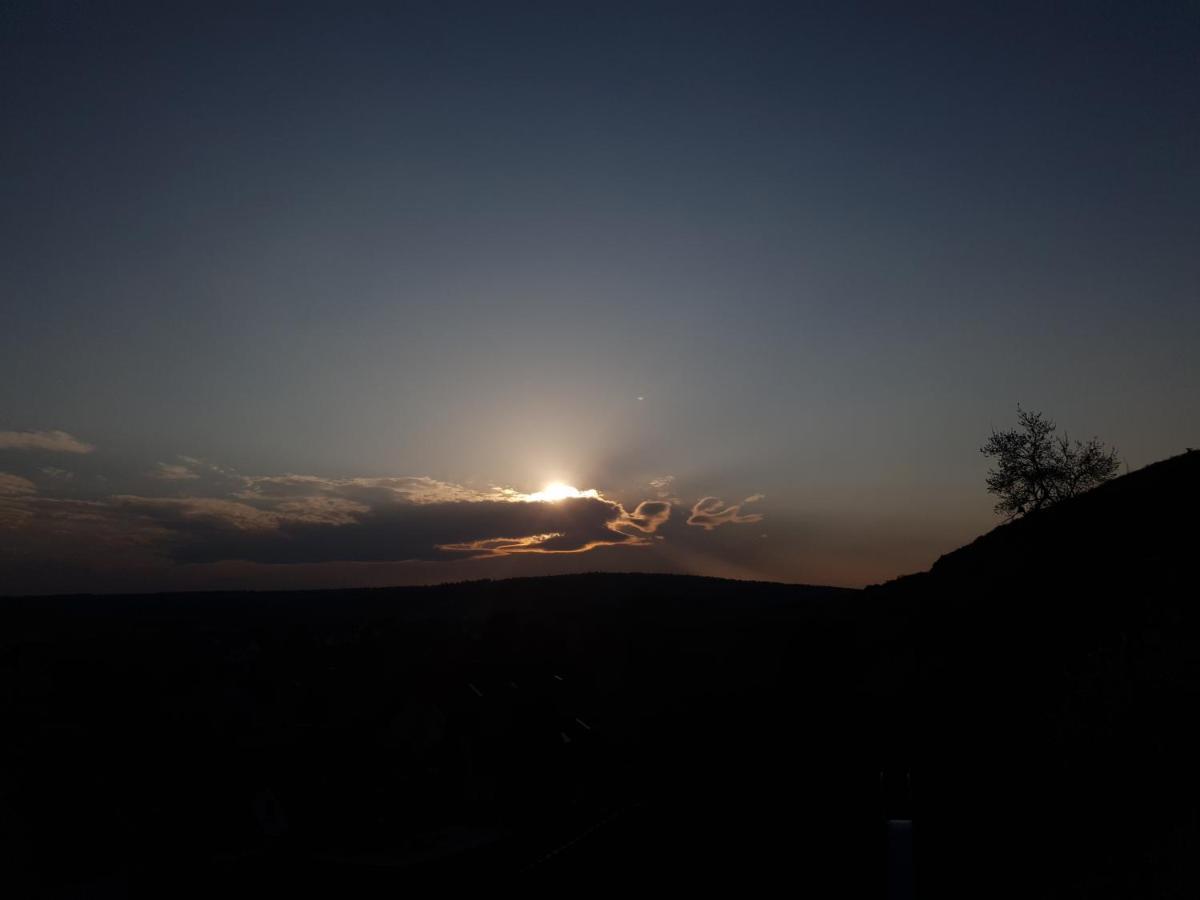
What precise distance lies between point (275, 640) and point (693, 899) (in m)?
119

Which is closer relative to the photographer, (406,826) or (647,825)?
(647,825)

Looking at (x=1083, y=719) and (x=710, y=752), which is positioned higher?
(x=1083, y=719)

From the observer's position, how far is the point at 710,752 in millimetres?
49156

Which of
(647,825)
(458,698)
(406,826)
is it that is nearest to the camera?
(647,825)

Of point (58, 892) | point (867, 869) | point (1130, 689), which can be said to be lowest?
point (58, 892)

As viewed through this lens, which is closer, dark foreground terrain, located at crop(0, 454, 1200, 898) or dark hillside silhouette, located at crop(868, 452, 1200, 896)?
dark hillside silhouette, located at crop(868, 452, 1200, 896)

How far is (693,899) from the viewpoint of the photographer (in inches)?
850

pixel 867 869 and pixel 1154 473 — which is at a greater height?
pixel 1154 473

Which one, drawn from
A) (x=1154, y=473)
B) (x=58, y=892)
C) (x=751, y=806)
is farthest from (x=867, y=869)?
(x=58, y=892)

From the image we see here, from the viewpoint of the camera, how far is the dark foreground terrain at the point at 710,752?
19.8m

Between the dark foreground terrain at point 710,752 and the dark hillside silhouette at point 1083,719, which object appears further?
the dark foreground terrain at point 710,752

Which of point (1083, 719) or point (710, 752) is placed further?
point (710, 752)

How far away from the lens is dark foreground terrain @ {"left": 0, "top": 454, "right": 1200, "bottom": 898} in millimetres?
19844

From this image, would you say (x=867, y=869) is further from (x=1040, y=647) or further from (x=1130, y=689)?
(x=1040, y=647)
